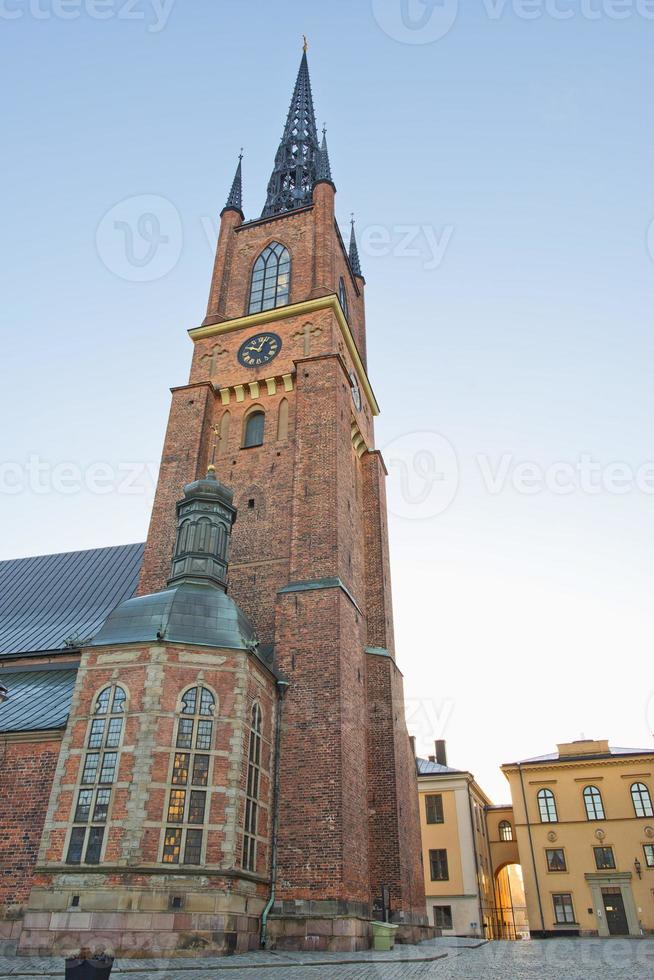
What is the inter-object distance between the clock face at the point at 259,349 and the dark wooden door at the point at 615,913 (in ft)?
107

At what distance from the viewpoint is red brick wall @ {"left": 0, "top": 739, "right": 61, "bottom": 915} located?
15008mm

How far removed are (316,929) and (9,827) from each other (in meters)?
7.08

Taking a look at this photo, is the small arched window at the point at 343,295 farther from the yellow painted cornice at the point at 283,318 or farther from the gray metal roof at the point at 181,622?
the gray metal roof at the point at 181,622

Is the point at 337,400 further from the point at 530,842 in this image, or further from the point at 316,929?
the point at 530,842

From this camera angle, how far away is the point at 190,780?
50.1ft

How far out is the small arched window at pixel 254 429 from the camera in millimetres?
25766

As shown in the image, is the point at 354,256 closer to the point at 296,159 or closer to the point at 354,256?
the point at 354,256

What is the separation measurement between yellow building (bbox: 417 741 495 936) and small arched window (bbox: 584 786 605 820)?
6.43 meters

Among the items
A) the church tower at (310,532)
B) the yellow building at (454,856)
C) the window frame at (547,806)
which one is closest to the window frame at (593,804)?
the window frame at (547,806)

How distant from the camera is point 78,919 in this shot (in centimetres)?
1347

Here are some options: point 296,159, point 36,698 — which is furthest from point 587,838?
point 296,159

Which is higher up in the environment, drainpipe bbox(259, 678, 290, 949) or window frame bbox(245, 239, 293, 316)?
window frame bbox(245, 239, 293, 316)

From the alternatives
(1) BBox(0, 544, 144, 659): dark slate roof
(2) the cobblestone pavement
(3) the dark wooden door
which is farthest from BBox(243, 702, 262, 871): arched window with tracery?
(3) the dark wooden door

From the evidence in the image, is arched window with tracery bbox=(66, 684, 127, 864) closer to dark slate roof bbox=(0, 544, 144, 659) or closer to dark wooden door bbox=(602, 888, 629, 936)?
dark slate roof bbox=(0, 544, 144, 659)
